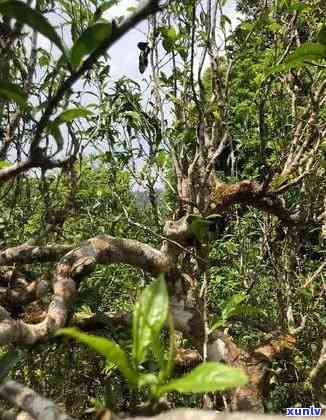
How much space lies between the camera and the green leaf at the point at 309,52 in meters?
1.22

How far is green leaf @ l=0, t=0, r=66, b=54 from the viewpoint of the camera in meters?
0.93

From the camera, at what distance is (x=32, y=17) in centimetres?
95

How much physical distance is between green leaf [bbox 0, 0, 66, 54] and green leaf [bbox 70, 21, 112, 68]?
1.0 inches

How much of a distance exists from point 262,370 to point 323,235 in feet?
3.45

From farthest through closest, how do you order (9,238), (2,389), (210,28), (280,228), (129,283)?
1. (129,283)
2. (280,228)
3. (9,238)
4. (210,28)
5. (2,389)

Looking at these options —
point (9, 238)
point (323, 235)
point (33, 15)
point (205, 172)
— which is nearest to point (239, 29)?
point (205, 172)

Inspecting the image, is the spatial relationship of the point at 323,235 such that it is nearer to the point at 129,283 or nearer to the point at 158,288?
the point at 129,283

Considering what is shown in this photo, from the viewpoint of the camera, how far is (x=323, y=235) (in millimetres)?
3309

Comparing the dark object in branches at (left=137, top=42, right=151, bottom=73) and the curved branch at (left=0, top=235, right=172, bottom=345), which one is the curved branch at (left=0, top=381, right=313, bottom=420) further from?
the dark object in branches at (left=137, top=42, right=151, bottom=73)

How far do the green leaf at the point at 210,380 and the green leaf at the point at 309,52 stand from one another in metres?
0.79

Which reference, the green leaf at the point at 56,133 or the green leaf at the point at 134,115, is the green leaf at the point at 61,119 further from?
the green leaf at the point at 134,115

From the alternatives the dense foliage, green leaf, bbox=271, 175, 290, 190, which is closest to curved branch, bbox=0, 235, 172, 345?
the dense foliage

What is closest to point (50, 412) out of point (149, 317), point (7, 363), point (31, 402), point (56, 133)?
point (31, 402)

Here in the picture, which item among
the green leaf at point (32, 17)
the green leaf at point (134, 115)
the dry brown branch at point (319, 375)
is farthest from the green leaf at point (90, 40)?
the green leaf at point (134, 115)
